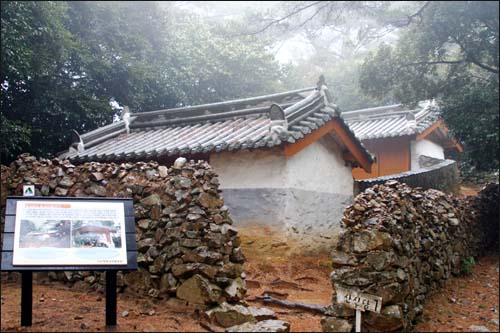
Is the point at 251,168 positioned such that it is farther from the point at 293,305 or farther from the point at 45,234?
the point at 45,234

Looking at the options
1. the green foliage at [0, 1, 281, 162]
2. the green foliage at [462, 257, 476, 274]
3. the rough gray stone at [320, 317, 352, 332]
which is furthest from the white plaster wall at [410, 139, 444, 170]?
the rough gray stone at [320, 317, 352, 332]

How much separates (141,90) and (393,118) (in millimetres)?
9681

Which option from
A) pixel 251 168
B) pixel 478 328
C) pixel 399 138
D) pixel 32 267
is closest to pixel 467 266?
pixel 478 328

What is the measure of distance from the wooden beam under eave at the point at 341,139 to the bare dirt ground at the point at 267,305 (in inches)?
69.4

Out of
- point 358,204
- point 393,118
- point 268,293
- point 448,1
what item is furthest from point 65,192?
point 393,118

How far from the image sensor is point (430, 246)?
723cm

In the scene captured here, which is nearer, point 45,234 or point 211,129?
point 45,234

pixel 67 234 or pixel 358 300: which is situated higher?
pixel 67 234

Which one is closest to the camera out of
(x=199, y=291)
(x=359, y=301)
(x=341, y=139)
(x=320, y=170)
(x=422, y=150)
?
(x=359, y=301)

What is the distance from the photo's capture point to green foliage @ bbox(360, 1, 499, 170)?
30.7 ft

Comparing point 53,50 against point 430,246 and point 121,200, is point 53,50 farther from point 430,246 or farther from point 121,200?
point 430,246

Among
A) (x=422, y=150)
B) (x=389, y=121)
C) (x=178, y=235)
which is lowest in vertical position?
(x=178, y=235)

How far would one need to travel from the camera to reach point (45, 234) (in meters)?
4.88

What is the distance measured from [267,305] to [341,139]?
545 cm
